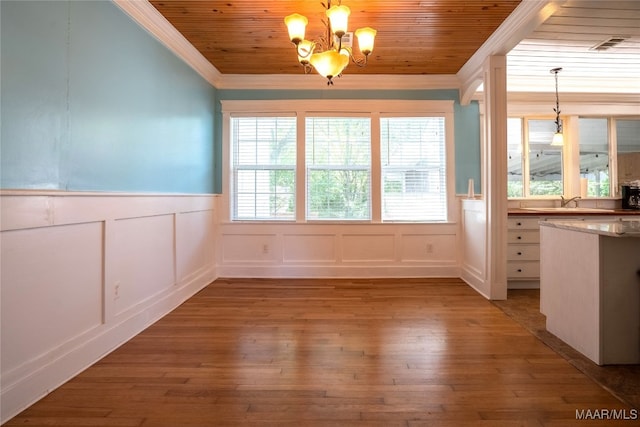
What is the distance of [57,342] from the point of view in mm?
1874

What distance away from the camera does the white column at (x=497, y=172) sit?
341 centimetres

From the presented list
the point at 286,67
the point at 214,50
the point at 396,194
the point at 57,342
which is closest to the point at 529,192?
the point at 396,194

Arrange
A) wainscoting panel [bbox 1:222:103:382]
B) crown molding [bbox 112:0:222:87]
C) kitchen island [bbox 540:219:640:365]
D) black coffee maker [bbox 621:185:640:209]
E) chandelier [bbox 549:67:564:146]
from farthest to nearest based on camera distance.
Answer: black coffee maker [bbox 621:185:640:209] < chandelier [bbox 549:67:564:146] < crown molding [bbox 112:0:222:87] < kitchen island [bbox 540:219:640:365] < wainscoting panel [bbox 1:222:103:382]

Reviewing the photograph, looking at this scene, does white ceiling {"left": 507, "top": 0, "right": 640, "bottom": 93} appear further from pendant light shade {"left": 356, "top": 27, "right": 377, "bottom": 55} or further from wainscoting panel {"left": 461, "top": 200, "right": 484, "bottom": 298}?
wainscoting panel {"left": 461, "top": 200, "right": 484, "bottom": 298}

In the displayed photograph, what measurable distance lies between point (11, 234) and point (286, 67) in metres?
3.28

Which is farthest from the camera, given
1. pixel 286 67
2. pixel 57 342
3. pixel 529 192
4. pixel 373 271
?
pixel 529 192

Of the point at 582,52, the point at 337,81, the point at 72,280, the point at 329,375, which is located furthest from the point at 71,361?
the point at 582,52

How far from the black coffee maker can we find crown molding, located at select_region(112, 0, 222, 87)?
5.90 m

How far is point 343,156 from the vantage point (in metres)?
4.40

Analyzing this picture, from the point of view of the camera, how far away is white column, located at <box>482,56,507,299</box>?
3.41 m

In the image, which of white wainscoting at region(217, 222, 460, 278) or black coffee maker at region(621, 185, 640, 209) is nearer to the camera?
white wainscoting at region(217, 222, 460, 278)

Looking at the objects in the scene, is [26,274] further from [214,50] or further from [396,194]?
[396,194]

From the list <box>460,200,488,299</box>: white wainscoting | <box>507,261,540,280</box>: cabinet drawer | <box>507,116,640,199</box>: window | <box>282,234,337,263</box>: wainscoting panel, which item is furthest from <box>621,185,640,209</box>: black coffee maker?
<box>282,234,337,263</box>: wainscoting panel

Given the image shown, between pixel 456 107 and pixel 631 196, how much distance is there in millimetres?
2835
